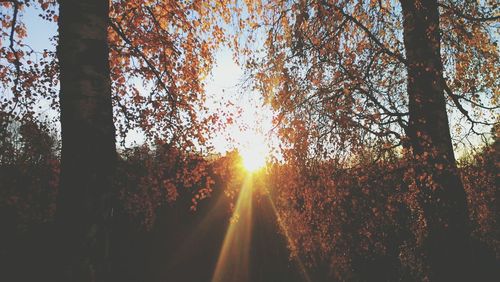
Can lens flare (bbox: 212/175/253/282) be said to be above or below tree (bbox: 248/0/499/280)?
below

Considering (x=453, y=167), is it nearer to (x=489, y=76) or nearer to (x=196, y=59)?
(x=489, y=76)

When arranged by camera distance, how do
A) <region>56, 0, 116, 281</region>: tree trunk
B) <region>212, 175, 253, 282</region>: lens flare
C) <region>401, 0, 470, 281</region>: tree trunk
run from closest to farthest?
<region>56, 0, 116, 281</region>: tree trunk < <region>401, 0, 470, 281</region>: tree trunk < <region>212, 175, 253, 282</region>: lens flare

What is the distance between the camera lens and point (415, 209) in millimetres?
5941

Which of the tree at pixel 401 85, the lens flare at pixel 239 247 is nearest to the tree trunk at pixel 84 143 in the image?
the tree at pixel 401 85

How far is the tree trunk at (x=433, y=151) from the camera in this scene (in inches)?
176

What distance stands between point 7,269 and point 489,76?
2075 cm

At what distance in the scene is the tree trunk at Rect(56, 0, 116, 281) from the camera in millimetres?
2453

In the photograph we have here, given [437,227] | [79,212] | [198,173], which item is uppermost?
[198,173]

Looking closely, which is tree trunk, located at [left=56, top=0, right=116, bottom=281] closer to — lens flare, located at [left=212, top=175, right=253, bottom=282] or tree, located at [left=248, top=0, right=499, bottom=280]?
tree, located at [left=248, top=0, right=499, bottom=280]

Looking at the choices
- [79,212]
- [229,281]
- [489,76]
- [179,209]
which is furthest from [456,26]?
[179,209]

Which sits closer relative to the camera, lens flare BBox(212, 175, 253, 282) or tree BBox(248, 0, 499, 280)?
tree BBox(248, 0, 499, 280)

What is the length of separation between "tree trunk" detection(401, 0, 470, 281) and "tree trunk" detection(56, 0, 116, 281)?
158 inches

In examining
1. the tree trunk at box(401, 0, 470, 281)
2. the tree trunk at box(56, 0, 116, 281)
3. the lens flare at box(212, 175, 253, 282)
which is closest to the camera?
the tree trunk at box(56, 0, 116, 281)

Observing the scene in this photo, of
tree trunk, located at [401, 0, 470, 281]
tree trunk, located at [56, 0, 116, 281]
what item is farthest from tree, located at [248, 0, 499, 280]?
tree trunk, located at [56, 0, 116, 281]
